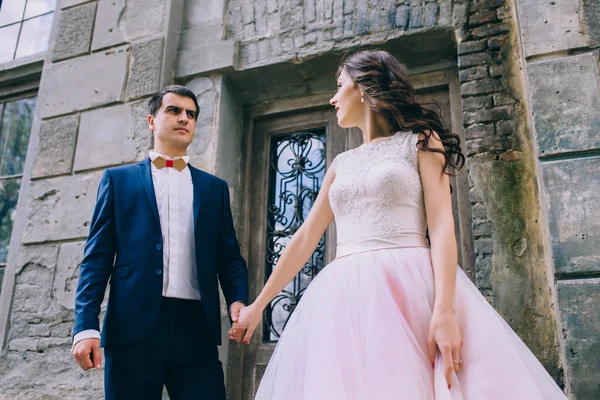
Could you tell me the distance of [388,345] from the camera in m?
1.67

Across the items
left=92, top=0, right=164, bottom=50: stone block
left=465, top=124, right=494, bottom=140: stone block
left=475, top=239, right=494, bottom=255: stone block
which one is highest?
left=92, top=0, right=164, bottom=50: stone block

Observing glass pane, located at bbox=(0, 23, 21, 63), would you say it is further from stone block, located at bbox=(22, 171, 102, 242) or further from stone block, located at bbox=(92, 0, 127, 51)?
stone block, located at bbox=(22, 171, 102, 242)

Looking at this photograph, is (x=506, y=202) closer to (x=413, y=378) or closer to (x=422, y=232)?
(x=422, y=232)

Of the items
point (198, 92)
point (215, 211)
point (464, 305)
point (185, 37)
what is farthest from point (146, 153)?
point (464, 305)

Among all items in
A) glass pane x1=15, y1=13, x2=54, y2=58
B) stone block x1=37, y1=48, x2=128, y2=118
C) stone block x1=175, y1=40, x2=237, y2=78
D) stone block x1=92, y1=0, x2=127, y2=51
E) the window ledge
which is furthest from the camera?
glass pane x1=15, y1=13, x2=54, y2=58

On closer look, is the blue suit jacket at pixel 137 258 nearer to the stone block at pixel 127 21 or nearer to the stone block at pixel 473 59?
the stone block at pixel 473 59

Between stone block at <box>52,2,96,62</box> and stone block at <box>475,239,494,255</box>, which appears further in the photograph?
stone block at <box>52,2,96,62</box>

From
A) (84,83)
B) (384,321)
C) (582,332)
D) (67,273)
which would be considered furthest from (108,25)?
(582,332)

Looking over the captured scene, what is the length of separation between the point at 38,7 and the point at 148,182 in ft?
10.7

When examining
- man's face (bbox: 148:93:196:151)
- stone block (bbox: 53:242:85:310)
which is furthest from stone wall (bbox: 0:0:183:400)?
man's face (bbox: 148:93:196:151)

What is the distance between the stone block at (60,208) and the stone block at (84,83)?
56 centimetres

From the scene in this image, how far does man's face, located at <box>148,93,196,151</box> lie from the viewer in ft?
8.61

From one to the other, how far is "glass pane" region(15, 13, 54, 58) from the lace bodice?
3578mm

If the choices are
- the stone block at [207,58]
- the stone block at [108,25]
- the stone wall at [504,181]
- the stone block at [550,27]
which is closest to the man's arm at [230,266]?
the stone wall at [504,181]
